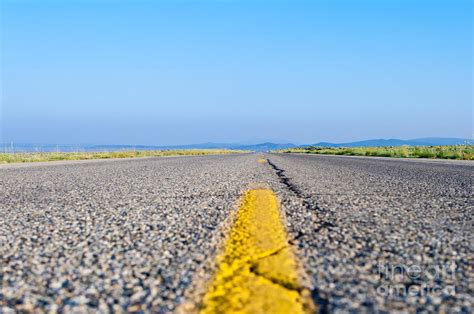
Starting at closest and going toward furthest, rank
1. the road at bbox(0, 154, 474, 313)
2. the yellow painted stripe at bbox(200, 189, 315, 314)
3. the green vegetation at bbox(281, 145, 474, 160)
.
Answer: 1. the yellow painted stripe at bbox(200, 189, 315, 314)
2. the road at bbox(0, 154, 474, 313)
3. the green vegetation at bbox(281, 145, 474, 160)

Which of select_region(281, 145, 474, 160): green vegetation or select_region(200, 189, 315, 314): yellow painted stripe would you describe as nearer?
select_region(200, 189, 315, 314): yellow painted stripe

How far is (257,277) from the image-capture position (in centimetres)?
135

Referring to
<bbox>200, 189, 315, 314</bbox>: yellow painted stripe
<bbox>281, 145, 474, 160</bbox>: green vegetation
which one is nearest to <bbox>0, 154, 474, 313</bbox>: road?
<bbox>200, 189, 315, 314</bbox>: yellow painted stripe

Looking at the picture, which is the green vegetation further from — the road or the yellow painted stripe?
the yellow painted stripe

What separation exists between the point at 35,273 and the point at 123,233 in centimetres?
68

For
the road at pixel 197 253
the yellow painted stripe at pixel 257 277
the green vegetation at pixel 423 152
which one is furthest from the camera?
the green vegetation at pixel 423 152

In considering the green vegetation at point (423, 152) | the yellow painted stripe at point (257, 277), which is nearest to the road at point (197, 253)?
the yellow painted stripe at point (257, 277)

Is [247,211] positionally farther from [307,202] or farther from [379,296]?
[379,296]

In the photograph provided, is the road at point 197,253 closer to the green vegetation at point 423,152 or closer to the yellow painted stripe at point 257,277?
the yellow painted stripe at point 257,277

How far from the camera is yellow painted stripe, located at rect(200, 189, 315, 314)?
1129mm

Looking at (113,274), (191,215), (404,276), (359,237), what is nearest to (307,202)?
(191,215)

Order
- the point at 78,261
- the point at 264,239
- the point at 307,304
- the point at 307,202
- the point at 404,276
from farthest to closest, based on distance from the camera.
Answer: the point at 307,202 → the point at 264,239 → the point at 78,261 → the point at 404,276 → the point at 307,304

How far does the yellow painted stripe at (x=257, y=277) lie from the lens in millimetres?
1129

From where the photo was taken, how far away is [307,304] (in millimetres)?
1153
